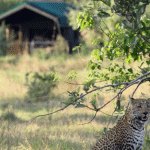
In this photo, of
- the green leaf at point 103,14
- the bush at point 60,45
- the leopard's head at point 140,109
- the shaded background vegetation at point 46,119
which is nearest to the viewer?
the green leaf at point 103,14

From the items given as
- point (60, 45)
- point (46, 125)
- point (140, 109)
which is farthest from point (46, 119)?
point (60, 45)

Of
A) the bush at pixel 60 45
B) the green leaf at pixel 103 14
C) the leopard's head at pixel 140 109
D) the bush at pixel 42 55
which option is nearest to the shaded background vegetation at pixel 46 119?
the leopard's head at pixel 140 109

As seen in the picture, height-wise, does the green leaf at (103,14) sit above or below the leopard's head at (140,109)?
above

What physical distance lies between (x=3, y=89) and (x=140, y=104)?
7887 mm

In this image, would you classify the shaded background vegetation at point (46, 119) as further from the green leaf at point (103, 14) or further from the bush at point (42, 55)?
the bush at point (42, 55)

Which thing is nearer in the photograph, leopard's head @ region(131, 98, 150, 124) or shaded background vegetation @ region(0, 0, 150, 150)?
leopard's head @ region(131, 98, 150, 124)

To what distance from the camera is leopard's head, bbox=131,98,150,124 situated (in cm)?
456

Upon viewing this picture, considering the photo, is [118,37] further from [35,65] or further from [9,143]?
[35,65]

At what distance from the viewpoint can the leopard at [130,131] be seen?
4.61 meters

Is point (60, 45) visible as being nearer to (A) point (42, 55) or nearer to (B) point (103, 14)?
(A) point (42, 55)

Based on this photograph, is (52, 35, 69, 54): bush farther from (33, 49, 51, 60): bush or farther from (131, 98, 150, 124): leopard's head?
(131, 98, 150, 124): leopard's head

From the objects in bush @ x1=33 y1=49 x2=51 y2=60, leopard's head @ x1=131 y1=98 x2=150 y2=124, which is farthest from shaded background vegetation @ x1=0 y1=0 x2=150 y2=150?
bush @ x1=33 y1=49 x2=51 y2=60

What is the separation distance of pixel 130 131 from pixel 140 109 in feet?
1.43

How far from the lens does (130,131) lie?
4.78 meters
